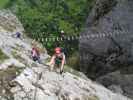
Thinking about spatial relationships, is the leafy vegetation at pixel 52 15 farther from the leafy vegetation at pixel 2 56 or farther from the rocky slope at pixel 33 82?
the leafy vegetation at pixel 2 56

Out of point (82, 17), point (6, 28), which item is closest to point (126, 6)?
point (6, 28)

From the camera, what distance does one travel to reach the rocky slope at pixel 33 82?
1561 cm

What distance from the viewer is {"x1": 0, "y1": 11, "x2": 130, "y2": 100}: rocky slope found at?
15609mm

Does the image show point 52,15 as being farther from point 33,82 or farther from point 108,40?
point 33,82

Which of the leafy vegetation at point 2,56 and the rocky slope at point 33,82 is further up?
the leafy vegetation at point 2,56

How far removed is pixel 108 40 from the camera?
1195 inches

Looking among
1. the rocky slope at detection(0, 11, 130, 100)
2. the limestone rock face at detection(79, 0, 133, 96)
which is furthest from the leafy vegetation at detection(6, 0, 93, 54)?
the rocky slope at detection(0, 11, 130, 100)

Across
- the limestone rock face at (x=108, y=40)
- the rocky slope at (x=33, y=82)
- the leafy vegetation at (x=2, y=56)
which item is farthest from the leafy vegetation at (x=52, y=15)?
the leafy vegetation at (x=2, y=56)

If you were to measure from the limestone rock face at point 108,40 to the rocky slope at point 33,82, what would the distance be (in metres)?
10.5

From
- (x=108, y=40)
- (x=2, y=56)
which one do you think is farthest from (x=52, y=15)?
(x=2, y=56)

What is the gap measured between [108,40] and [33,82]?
14995 millimetres

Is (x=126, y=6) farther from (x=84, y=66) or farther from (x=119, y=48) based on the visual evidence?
(x=84, y=66)

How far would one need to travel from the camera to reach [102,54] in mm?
30859

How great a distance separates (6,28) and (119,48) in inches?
405
